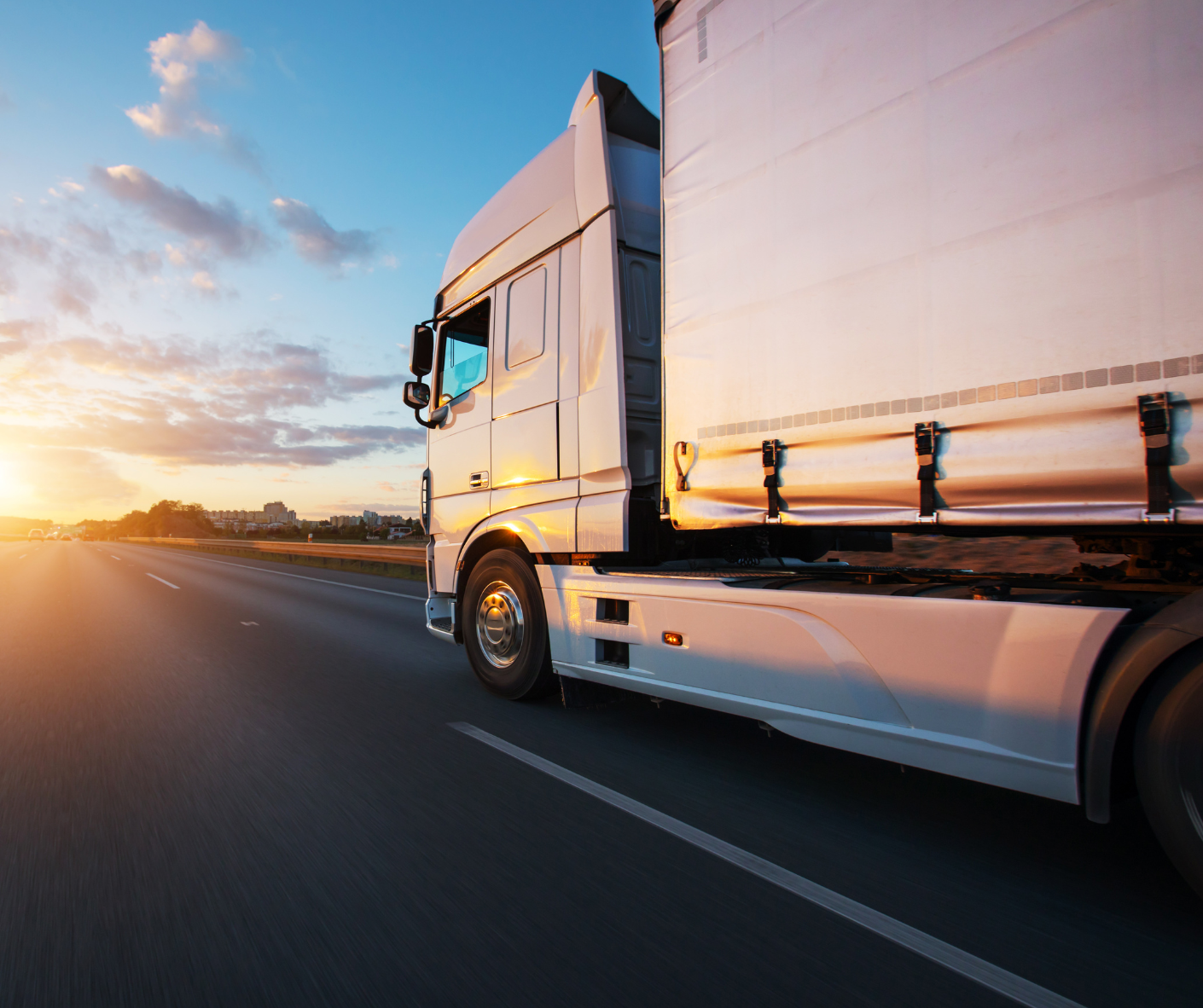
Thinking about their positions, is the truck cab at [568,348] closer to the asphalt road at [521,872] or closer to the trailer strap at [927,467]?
the asphalt road at [521,872]

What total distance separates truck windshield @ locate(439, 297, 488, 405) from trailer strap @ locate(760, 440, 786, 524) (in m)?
2.69

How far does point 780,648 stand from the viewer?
121 inches

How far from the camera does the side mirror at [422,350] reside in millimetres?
5898

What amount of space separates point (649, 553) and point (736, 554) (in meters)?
0.69

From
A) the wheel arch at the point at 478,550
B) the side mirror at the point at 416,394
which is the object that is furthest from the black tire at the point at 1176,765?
the side mirror at the point at 416,394

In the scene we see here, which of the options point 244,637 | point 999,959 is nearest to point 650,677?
point 999,959

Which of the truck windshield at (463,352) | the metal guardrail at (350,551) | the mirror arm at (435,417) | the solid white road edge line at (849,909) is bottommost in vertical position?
the solid white road edge line at (849,909)

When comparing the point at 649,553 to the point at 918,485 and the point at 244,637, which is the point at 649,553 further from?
the point at 244,637

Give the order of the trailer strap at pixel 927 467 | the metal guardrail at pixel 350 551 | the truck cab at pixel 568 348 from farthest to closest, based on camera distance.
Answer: the metal guardrail at pixel 350 551, the truck cab at pixel 568 348, the trailer strap at pixel 927 467

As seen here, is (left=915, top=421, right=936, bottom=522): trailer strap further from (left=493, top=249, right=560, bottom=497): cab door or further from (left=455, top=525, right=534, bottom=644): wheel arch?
(left=455, top=525, right=534, bottom=644): wheel arch

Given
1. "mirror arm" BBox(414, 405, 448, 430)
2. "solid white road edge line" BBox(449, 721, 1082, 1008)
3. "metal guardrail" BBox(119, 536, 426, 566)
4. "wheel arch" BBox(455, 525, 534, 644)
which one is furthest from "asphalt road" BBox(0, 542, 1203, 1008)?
"metal guardrail" BBox(119, 536, 426, 566)

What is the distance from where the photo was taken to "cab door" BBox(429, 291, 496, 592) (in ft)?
17.2

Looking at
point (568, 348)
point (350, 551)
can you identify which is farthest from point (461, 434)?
point (350, 551)

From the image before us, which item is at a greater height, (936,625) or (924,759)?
(936,625)
